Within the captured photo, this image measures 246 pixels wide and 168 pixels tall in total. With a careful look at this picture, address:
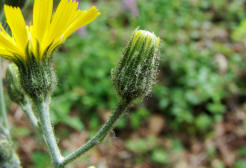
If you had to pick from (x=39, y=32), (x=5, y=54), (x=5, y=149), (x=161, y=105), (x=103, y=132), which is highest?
(x=39, y=32)

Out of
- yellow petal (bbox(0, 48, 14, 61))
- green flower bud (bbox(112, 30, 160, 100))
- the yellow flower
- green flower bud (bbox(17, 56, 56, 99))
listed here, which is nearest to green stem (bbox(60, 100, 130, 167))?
green flower bud (bbox(112, 30, 160, 100))

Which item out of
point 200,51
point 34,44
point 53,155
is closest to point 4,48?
point 34,44

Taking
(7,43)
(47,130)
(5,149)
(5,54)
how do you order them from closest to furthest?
1. (7,43)
2. (5,54)
3. (47,130)
4. (5,149)

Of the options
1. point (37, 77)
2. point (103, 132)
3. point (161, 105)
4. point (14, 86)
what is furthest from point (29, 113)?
point (161, 105)

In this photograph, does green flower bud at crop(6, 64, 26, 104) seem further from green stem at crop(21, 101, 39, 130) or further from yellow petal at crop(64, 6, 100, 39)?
yellow petal at crop(64, 6, 100, 39)

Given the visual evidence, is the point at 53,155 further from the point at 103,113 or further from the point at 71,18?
the point at 103,113

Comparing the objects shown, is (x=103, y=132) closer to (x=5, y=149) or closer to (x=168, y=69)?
(x=5, y=149)

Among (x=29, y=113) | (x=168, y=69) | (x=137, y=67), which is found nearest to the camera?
(x=137, y=67)

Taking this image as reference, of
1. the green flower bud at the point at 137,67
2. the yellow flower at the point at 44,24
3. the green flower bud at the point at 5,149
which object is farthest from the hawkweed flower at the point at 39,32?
the green flower bud at the point at 5,149
